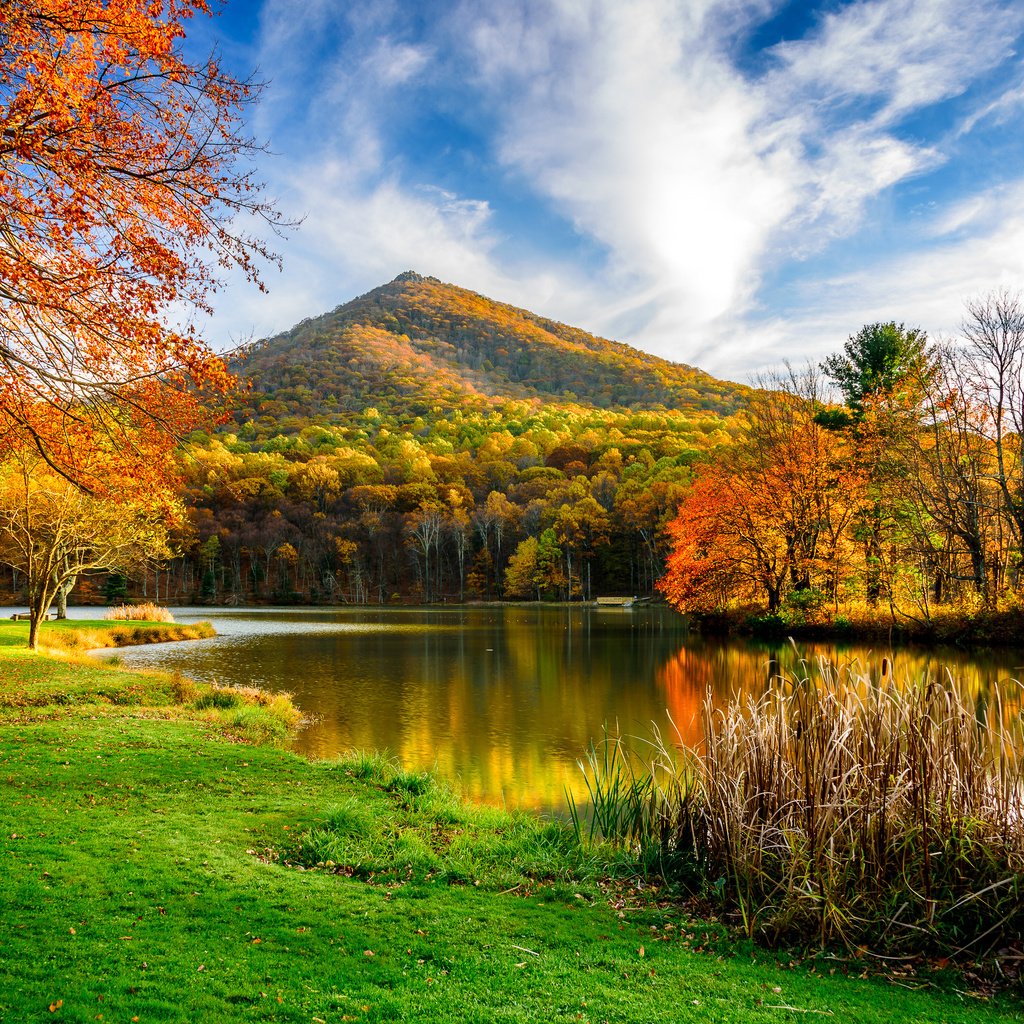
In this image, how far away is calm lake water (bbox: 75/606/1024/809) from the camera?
1277 centimetres

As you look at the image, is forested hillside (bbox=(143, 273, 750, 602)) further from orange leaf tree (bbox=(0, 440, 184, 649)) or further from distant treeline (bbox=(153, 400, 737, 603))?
orange leaf tree (bbox=(0, 440, 184, 649))

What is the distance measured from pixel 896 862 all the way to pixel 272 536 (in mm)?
85556

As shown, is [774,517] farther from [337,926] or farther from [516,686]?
[337,926]

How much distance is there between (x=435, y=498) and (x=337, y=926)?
8449 centimetres

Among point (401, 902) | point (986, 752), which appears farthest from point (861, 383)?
point (401, 902)

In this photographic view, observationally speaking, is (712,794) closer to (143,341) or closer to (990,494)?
(143,341)

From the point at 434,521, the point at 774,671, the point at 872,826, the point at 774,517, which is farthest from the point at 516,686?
the point at 434,521

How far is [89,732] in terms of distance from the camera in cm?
1105

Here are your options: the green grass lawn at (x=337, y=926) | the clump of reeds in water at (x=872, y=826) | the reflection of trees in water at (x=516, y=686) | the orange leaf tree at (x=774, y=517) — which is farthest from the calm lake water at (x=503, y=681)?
the orange leaf tree at (x=774, y=517)

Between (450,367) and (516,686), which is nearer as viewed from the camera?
(516,686)

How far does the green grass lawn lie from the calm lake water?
86.7 inches

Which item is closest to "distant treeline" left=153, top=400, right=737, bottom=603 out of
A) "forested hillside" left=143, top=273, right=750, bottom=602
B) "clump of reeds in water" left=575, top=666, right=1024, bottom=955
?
"forested hillside" left=143, top=273, right=750, bottom=602

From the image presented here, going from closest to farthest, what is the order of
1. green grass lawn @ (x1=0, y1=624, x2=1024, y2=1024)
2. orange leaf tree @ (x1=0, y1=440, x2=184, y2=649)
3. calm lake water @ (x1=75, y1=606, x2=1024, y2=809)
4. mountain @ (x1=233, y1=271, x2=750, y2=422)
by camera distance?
green grass lawn @ (x1=0, y1=624, x2=1024, y2=1024) < calm lake water @ (x1=75, y1=606, x2=1024, y2=809) < orange leaf tree @ (x1=0, y1=440, x2=184, y2=649) < mountain @ (x1=233, y1=271, x2=750, y2=422)

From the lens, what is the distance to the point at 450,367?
527ft
